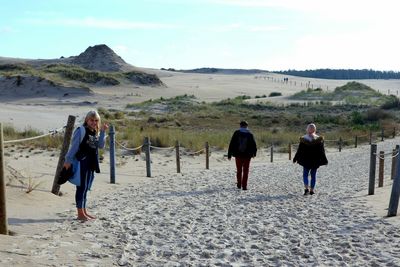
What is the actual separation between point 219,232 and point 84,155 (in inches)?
85.5

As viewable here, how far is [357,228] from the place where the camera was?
25.1 feet

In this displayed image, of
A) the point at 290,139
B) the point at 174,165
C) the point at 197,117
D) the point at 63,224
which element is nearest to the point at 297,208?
the point at 63,224

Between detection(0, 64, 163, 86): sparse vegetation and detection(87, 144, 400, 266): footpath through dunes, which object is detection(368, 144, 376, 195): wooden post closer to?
detection(87, 144, 400, 266): footpath through dunes

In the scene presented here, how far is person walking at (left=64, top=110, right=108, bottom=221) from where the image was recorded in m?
7.51

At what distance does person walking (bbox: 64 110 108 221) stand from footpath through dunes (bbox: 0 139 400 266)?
1.46ft

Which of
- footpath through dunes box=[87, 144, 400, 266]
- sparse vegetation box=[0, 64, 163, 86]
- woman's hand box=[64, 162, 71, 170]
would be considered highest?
sparse vegetation box=[0, 64, 163, 86]

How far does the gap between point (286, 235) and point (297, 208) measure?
244 cm

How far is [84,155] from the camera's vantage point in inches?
299

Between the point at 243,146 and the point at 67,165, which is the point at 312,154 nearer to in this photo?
the point at 243,146

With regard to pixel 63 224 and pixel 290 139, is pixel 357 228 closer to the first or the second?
pixel 63 224

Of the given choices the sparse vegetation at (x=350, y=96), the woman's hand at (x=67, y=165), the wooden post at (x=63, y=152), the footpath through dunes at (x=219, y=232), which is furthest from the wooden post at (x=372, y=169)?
the sparse vegetation at (x=350, y=96)

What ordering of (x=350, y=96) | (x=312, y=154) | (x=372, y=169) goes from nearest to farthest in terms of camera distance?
(x=372, y=169), (x=312, y=154), (x=350, y=96)

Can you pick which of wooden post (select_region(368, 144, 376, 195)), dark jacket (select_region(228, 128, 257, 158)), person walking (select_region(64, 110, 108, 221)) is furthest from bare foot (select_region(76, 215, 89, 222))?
wooden post (select_region(368, 144, 376, 195))

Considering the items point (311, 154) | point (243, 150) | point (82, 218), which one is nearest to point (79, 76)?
point (243, 150)
